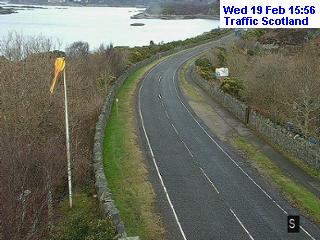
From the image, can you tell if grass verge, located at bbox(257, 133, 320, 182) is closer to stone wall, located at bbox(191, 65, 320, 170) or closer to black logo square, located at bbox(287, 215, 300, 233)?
stone wall, located at bbox(191, 65, 320, 170)

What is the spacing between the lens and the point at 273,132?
32812mm

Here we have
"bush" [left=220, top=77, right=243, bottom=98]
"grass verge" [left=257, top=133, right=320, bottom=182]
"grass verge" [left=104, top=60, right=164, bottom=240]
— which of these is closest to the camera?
"grass verge" [left=104, top=60, right=164, bottom=240]

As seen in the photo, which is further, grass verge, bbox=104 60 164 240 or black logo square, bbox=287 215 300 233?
grass verge, bbox=104 60 164 240

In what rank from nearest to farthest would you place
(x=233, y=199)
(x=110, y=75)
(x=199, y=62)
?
1. (x=233, y=199)
2. (x=110, y=75)
3. (x=199, y=62)

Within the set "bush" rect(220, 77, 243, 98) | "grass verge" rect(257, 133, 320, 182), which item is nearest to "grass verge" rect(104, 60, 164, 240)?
"grass verge" rect(257, 133, 320, 182)

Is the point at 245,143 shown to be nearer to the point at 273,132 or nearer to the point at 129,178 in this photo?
the point at 273,132

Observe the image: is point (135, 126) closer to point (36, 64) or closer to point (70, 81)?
point (70, 81)

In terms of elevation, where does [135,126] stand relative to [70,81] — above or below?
below

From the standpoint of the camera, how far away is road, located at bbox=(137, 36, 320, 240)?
19797 millimetres

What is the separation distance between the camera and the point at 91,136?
106 feet

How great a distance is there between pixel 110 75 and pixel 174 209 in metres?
39.1

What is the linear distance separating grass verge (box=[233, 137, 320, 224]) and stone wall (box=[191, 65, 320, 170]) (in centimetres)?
176

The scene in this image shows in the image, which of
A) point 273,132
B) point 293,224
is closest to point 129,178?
point 293,224

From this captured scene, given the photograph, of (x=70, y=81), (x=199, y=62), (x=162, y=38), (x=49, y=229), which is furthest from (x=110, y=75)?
(x=162, y=38)
